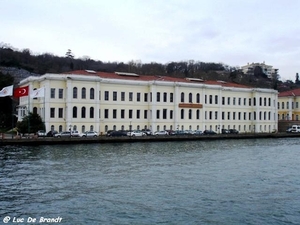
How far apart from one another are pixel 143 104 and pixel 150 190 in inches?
1627

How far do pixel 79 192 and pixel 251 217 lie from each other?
801 centimetres

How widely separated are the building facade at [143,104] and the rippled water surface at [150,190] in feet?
73.0

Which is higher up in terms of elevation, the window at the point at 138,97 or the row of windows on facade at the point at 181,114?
the window at the point at 138,97

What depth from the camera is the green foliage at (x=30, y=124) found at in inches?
1921

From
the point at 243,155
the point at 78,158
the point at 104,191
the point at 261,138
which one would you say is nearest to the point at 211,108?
the point at 261,138

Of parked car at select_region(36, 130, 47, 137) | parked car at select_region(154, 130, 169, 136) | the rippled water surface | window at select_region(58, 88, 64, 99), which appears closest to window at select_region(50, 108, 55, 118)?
window at select_region(58, 88, 64, 99)

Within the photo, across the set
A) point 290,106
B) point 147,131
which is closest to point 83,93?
point 147,131

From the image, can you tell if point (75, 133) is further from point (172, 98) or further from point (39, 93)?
point (172, 98)

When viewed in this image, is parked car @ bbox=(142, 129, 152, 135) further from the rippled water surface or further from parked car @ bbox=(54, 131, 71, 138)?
the rippled water surface

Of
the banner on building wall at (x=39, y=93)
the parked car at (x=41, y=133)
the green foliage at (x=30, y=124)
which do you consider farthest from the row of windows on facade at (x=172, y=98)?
the banner on building wall at (x=39, y=93)

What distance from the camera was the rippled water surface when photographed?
50.0 ft

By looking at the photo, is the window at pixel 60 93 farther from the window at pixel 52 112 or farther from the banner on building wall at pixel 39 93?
the banner on building wall at pixel 39 93

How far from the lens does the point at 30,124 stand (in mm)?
49125

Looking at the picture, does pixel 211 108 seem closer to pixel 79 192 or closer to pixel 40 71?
pixel 79 192
